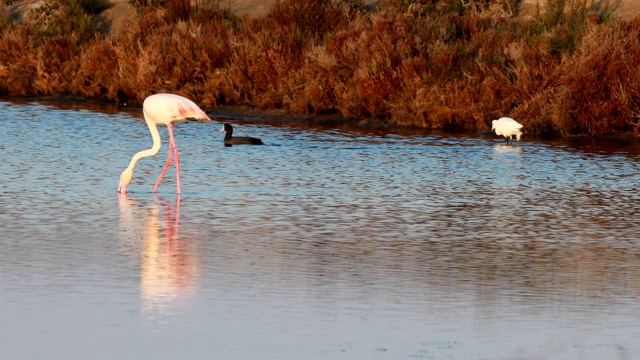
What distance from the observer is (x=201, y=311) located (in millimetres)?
8422

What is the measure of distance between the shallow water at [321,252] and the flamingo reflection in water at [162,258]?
0.03m

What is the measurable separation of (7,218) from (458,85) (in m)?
11.2

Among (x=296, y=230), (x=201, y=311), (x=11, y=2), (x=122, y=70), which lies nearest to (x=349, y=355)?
(x=201, y=311)

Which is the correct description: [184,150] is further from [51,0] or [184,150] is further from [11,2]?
[11,2]

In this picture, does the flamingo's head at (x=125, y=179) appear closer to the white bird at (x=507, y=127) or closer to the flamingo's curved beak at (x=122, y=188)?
the flamingo's curved beak at (x=122, y=188)

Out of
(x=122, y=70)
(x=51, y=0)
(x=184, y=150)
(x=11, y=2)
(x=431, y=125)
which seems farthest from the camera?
(x=11, y=2)

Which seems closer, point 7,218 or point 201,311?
point 201,311

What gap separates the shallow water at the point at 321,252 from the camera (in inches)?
307

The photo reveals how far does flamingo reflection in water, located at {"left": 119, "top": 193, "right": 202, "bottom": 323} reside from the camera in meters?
8.70

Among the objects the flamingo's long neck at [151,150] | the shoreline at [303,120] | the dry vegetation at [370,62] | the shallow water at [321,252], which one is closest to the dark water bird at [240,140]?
the shallow water at [321,252]

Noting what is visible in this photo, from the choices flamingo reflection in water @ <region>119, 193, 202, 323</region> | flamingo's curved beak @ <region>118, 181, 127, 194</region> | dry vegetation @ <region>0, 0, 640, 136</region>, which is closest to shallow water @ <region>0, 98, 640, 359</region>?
flamingo reflection in water @ <region>119, 193, 202, 323</region>

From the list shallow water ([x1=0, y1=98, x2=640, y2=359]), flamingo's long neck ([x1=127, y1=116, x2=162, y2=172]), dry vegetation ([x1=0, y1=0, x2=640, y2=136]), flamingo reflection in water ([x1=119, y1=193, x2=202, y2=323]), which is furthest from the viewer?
dry vegetation ([x1=0, y1=0, x2=640, y2=136])

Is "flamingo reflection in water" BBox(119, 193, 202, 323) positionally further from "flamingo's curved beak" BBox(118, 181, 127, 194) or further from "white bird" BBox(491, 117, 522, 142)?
"white bird" BBox(491, 117, 522, 142)

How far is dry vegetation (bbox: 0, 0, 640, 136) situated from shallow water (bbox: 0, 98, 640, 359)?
2163mm
